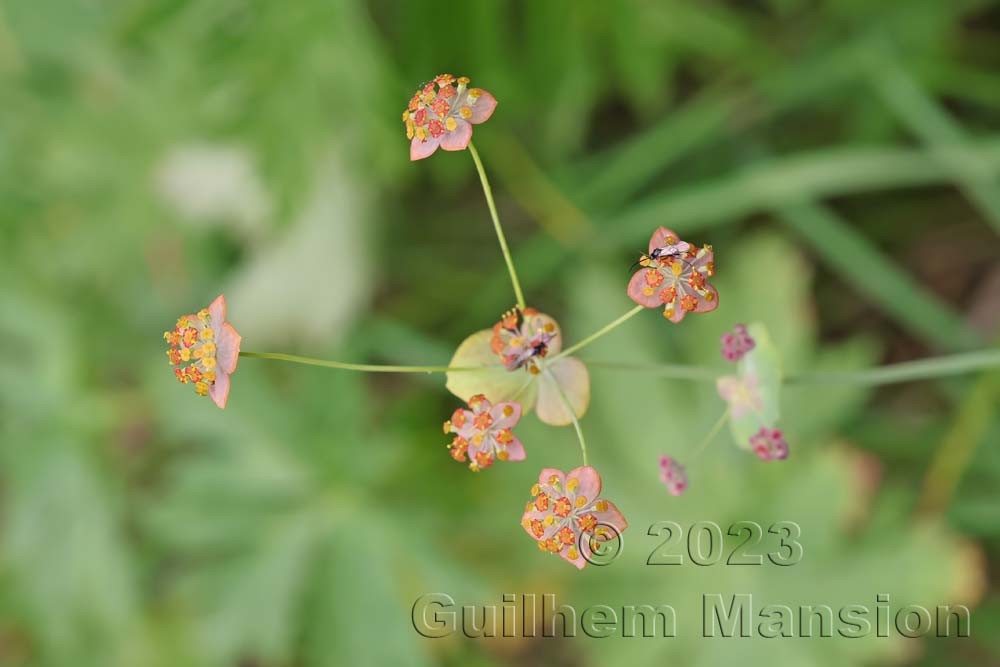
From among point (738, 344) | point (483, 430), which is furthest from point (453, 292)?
point (483, 430)

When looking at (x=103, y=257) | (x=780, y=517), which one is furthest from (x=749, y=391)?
(x=103, y=257)

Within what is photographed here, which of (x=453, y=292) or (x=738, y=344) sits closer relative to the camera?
(x=738, y=344)

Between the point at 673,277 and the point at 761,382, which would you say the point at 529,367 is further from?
the point at 761,382

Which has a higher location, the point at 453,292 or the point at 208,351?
the point at 453,292

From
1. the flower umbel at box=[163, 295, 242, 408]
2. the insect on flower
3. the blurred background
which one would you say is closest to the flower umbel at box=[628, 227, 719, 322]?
the insect on flower

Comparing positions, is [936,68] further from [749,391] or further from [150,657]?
[150,657]

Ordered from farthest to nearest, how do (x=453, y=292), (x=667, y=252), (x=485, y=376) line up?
(x=453, y=292)
(x=485, y=376)
(x=667, y=252)

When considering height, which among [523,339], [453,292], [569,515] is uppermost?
[453,292]
